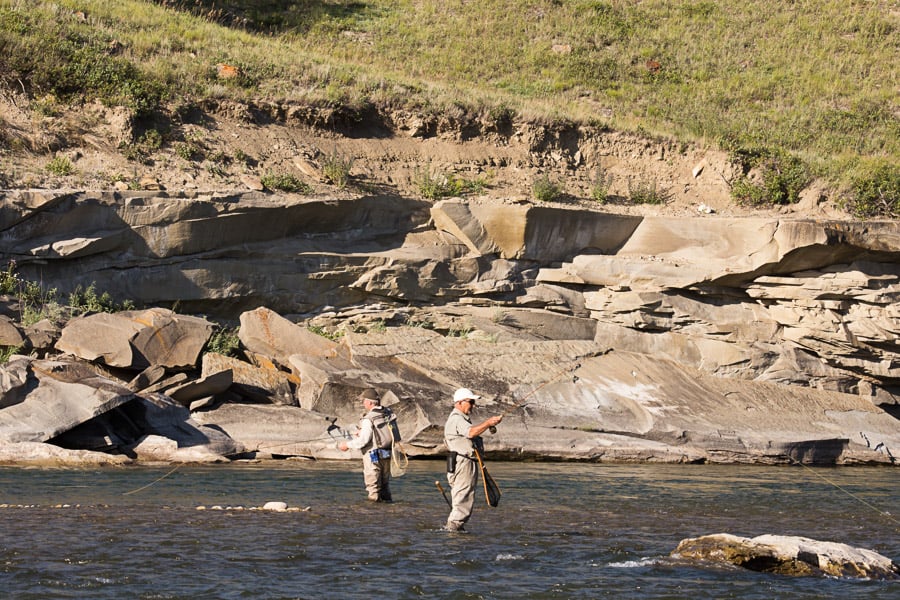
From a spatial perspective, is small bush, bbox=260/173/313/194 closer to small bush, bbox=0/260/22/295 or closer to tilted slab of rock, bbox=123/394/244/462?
small bush, bbox=0/260/22/295

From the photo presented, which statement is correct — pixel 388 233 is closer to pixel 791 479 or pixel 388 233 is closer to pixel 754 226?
pixel 754 226

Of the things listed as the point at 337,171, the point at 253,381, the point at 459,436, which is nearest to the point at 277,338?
the point at 253,381

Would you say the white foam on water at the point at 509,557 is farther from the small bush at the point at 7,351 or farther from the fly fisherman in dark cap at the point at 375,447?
the small bush at the point at 7,351

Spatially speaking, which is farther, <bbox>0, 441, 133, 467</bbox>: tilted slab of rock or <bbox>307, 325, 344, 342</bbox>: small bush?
<bbox>307, 325, 344, 342</bbox>: small bush

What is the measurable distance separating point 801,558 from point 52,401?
32.2 feet

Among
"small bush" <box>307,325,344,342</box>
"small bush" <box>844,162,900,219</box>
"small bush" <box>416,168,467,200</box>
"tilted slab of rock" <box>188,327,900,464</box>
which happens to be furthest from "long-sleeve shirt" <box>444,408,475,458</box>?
"small bush" <box>844,162,900,219</box>

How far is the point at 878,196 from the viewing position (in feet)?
71.3

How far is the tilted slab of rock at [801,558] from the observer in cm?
806

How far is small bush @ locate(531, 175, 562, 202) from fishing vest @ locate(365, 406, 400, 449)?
1179 cm

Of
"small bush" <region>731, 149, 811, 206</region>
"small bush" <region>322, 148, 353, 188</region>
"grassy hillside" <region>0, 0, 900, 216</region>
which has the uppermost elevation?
"grassy hillside" <region>0, 0, 900, 216</region>

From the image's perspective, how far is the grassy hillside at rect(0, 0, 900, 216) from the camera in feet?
72.3

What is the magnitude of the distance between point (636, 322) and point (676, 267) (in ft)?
4.44

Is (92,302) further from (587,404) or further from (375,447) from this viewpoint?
(587,404)

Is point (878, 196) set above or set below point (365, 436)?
above
